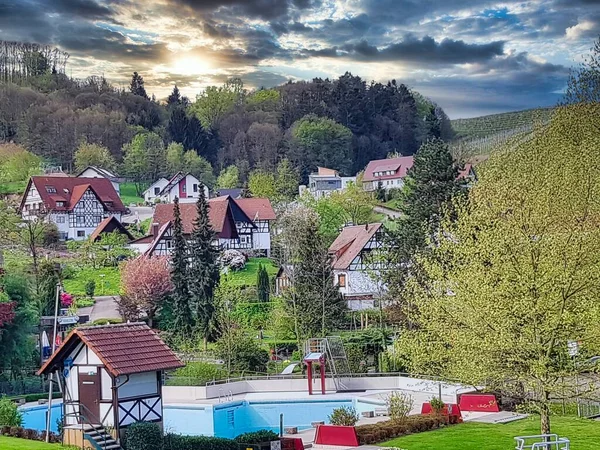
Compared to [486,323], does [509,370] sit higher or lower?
lower

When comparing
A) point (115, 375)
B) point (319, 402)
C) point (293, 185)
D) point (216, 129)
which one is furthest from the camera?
point (216, 129)

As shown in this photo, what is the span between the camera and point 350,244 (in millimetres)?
60250

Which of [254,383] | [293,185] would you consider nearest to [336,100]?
[293,185]

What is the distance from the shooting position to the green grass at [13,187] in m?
92.1

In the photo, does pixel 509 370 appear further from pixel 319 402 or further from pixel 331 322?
pixel 331 322

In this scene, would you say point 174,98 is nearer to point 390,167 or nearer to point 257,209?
point 390,167

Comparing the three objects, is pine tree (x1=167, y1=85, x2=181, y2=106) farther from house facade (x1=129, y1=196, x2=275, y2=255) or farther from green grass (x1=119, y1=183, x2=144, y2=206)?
house facade (x1=129, y1=196, x2=275, y2=255)

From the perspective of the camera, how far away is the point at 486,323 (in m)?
19.6

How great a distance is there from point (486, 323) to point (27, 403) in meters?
22.7

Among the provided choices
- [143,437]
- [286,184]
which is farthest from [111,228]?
[143,437]

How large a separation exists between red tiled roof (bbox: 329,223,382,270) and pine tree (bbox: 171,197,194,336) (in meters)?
11.5

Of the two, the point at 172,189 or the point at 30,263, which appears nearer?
the point at 30,263

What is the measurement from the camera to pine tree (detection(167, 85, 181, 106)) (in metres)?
161

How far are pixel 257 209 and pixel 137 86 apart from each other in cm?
9256
